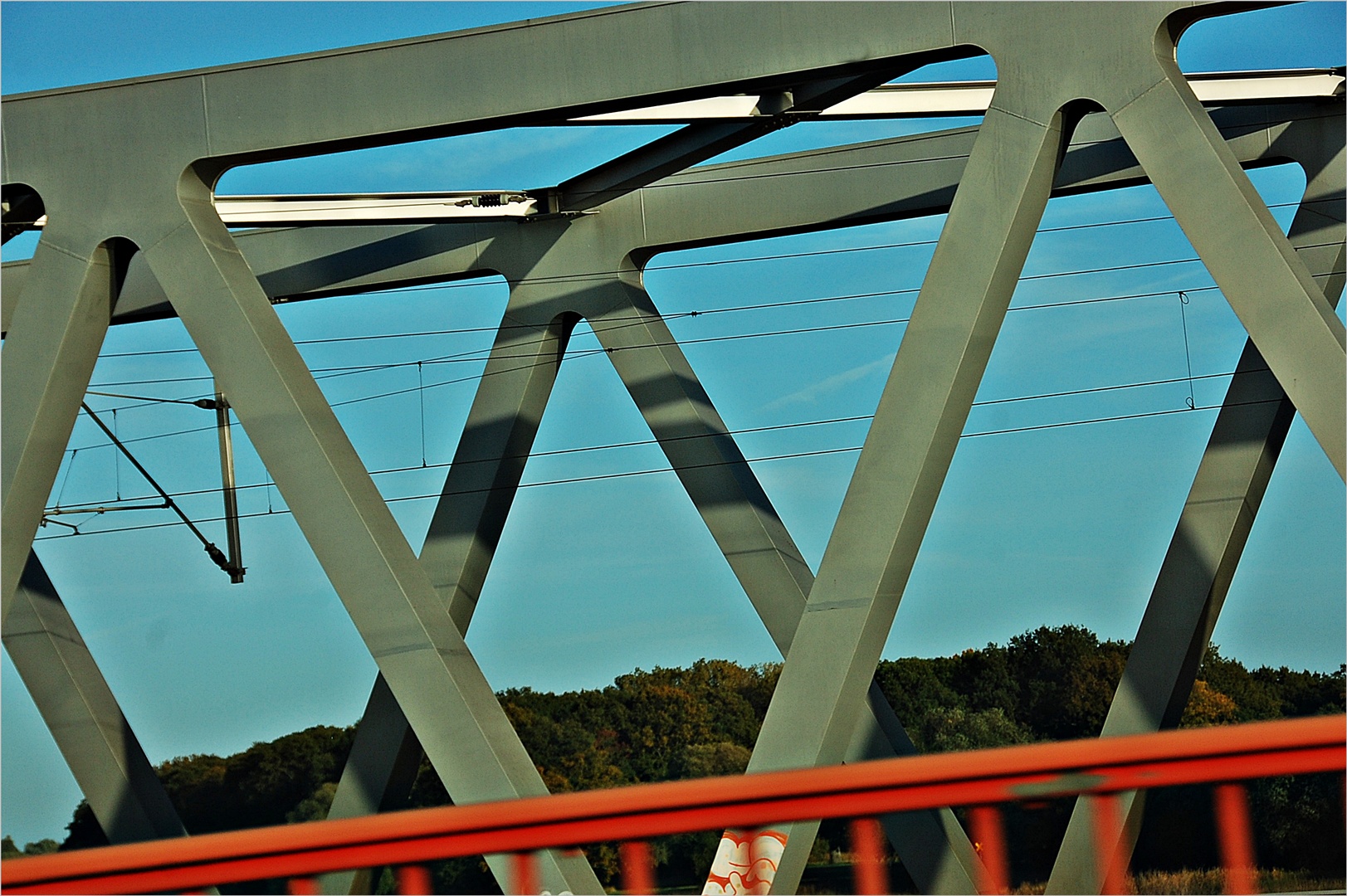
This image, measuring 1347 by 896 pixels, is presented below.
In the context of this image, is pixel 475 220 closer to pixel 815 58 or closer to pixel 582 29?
pixel 582 29

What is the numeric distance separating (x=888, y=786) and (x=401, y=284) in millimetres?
11921

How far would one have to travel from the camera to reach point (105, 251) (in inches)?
387

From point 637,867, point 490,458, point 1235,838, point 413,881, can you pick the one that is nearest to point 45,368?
point 490,458

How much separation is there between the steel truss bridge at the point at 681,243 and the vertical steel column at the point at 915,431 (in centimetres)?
2

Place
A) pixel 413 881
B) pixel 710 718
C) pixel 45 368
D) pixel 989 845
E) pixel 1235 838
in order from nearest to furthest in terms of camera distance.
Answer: pixel 1235 838, pixel 989 845, pixel 413 881, pixel 45 368, pixel 710 718

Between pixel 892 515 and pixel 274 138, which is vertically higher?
pixel 274 138

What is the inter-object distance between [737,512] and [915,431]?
494cm

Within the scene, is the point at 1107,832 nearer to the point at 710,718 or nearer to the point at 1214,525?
the point at 1214,525

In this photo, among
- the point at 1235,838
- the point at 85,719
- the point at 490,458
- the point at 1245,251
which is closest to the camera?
the point at 1235,838

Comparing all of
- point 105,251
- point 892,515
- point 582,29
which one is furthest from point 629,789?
point 105,251

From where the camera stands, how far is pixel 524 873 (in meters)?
3.71

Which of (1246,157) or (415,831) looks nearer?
(415,831)

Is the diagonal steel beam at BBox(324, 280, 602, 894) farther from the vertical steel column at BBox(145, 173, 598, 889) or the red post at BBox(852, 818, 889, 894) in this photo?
the red post at BBox(852, 818, 889, 894)

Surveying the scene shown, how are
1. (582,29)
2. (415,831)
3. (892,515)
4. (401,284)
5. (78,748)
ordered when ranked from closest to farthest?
(415,831)
(892,515)
(582,29)
(78,748)
(401,284)
